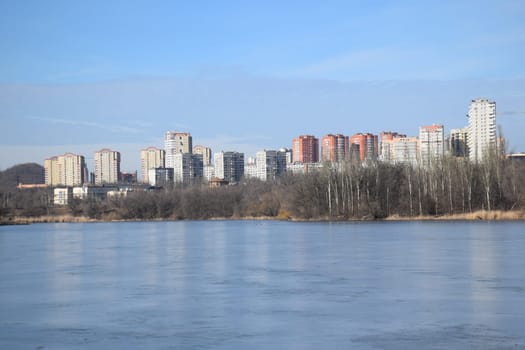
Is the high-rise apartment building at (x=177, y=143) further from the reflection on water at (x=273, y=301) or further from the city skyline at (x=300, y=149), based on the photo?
the reflection on water at (x=273, y=301)

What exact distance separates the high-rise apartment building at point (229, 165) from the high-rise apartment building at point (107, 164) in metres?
34.3

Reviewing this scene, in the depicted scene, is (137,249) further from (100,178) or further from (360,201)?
(100,178)

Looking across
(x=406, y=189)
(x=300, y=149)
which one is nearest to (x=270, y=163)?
(x=300, y=149)

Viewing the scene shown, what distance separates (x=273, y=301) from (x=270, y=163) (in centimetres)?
12399

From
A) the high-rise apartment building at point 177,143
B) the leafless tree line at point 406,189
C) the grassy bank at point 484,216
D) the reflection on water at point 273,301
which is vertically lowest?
the reflection on water at point 273,301

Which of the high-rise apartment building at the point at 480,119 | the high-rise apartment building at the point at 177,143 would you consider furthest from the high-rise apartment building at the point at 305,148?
the high-rise apartment building at the point at 480,119

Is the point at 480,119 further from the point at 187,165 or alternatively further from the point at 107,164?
the point at 107,164

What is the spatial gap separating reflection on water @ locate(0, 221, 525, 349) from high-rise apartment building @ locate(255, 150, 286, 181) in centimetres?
11421

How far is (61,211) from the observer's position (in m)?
87.4

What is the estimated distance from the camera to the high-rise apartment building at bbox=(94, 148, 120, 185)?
548ft

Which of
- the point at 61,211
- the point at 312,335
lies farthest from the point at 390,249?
the point at 61,211

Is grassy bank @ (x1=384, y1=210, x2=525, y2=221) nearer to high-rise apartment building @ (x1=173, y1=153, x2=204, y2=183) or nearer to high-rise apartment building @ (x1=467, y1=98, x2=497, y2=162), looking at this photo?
high-rise apartment building @ (x1=467, y1=98, x2=497, y2=162)

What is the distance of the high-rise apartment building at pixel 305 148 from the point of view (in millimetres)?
140000

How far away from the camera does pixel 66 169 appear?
539 feet
